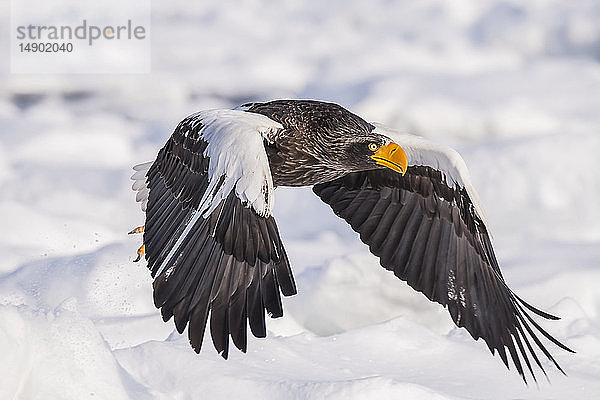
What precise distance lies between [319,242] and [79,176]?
127 inches

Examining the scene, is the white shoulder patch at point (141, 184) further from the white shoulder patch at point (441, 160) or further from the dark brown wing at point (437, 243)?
the white shoulder patch at point (441, 160)

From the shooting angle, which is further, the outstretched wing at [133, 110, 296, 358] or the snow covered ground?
the snow covered ground

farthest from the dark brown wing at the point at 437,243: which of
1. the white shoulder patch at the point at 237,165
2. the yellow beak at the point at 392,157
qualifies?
the white shoulder patch at the point at 237,165

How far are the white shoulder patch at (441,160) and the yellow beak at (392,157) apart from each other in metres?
0.41

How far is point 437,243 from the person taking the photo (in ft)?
16.6

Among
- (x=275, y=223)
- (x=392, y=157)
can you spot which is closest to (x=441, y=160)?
(x=392, y=157)

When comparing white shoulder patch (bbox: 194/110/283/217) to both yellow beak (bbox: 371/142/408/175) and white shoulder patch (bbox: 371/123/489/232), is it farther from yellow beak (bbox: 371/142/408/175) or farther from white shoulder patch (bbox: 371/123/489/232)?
white shoulder patch (bbox: 371/123/489/232)

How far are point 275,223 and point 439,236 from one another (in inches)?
A: 57.2

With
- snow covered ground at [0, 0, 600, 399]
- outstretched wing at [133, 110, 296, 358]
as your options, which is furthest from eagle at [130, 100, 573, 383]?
snow covered ground at [0, 0, 600, 399]

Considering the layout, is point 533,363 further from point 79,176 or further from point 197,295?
point 79,176

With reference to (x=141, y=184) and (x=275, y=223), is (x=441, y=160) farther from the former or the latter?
(x=141, y=184)

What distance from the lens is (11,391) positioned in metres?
3.55

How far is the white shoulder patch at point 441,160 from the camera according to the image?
196 inches

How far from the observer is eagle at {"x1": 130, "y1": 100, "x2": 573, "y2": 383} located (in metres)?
3.74
